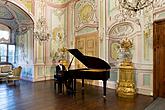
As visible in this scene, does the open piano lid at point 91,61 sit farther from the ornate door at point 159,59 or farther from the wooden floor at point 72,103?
the ornate door at point 159,59

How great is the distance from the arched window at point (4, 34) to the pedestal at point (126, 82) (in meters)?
7.57

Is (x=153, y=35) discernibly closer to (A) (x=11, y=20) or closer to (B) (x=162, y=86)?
(B) (x=162, y=86)

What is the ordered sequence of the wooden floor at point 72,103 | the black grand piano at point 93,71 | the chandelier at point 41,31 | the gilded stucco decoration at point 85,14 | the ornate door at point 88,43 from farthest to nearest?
1. the chandelier at point 41,31
2. the gilded stucco decoration at point 85,14
3. the ornate door at point 88,43
4. the black grand piano at point 93,71
5. the wooden floor at point 72,103

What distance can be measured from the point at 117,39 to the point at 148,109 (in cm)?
347

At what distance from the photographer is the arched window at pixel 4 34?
10198 mm

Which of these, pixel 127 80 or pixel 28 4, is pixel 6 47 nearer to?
pixel 28 4

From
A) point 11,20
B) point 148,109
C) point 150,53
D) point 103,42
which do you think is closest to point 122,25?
point 103,42

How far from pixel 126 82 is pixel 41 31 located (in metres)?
5.30

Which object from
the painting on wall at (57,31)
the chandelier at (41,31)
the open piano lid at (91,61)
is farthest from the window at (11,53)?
the open piano lid at (91,61)

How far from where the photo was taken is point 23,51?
9555mm

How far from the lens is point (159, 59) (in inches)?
218

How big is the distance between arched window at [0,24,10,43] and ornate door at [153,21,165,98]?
27.8 ft

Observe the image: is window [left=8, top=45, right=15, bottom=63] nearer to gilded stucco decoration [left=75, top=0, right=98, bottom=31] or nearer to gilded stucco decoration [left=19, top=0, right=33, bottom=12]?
gilded stucco decoration [left=19, top=0, right=33, bottom=12]

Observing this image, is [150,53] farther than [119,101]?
Yes
